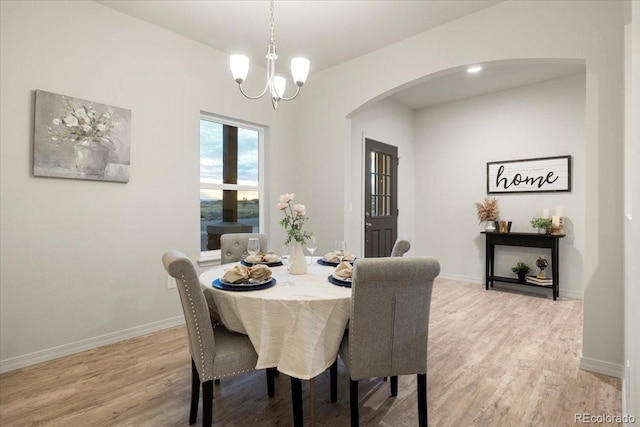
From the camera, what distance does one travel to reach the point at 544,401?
2.02 m

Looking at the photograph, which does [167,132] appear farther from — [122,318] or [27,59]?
[122,318]

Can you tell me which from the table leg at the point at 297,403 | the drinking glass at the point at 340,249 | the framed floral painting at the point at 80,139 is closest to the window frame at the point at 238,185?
the framed floral painting at the point at 80,139

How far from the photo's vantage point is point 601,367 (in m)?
2.33

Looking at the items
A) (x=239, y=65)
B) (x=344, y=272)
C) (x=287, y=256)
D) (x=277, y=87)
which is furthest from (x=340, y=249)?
(x=239, y=65)

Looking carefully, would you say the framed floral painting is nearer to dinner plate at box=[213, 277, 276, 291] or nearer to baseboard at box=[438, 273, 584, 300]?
dinner plate at box=[213, 277, 276, 291]

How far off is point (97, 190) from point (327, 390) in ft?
7.94

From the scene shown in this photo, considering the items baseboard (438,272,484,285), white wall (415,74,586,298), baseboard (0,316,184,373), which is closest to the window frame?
baseboard (0,316,184,373)

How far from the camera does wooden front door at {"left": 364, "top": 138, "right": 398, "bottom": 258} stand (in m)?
4.76

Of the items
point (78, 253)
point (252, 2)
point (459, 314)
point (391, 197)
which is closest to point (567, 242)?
point (459, 314)

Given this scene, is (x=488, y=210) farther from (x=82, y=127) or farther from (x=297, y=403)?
(x=82, y=127)

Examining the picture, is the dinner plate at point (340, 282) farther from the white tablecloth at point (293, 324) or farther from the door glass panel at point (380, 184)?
the door glass panel at point (380, 184)

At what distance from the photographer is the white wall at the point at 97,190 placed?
2410 millimetres

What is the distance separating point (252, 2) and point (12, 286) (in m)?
2.84

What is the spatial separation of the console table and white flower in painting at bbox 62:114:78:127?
4861mm
